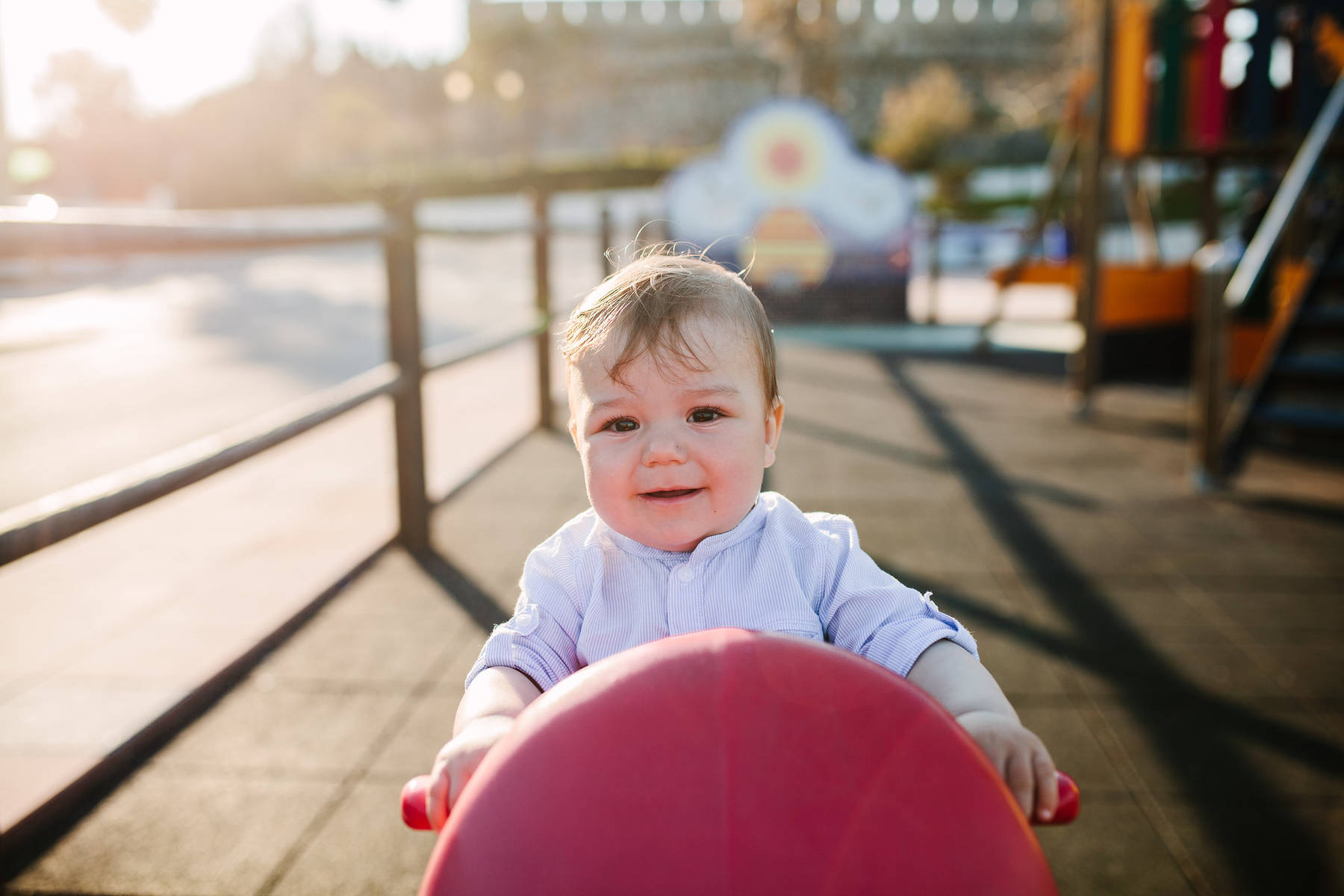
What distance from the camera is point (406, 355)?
10.8 ft

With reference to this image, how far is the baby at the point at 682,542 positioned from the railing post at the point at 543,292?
382 centimetres

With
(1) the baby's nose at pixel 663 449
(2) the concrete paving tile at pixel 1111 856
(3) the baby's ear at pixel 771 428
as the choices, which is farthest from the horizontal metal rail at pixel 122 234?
(2) the concrete paving tile at pixel 1111 856

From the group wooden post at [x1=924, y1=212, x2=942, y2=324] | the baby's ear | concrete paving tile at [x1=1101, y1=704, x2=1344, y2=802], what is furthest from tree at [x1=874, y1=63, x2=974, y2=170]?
the baby's ear

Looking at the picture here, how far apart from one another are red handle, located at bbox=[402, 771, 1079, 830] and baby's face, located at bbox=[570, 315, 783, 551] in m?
0.35

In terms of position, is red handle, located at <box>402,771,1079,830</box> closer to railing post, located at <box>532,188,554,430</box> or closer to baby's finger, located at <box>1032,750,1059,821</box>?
baby's finger, located at <box>1032,750,1059,821</box>

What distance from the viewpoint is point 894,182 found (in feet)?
36.1

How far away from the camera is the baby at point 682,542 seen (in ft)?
3.73

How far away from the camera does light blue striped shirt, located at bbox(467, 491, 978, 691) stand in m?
1.22

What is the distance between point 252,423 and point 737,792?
252 cm

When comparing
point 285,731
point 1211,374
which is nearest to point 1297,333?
point 1211,374

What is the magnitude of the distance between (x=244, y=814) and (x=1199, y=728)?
6.33ft

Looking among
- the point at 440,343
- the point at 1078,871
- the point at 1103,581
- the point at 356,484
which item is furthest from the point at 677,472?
the point at 440,343

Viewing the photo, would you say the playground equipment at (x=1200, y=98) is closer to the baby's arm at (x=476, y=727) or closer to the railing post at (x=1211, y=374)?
the railing post at (x=1211, y=374)

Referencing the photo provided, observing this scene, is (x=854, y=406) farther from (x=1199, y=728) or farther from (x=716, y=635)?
(x=716, y=635)
